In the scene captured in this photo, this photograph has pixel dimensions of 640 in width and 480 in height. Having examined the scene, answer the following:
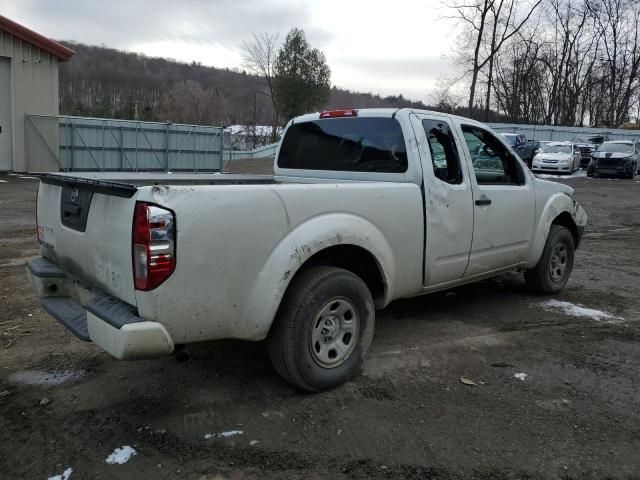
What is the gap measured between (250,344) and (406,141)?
78.7 inches

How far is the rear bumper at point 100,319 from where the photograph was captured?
111 inches

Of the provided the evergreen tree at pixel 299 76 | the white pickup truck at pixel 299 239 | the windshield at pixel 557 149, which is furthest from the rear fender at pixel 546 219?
the evergreen tree at pixel 299 76

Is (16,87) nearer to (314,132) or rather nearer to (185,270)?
(314,132)

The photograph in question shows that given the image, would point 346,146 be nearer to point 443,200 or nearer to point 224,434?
point 443,200

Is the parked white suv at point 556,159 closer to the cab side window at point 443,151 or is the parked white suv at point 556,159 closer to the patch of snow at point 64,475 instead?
the cab side window at point 443,151

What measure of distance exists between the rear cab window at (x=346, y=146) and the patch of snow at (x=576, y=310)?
8.26 feet

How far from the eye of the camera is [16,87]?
1917cm

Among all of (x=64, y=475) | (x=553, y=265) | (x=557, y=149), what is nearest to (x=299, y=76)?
(x=557, y=149)

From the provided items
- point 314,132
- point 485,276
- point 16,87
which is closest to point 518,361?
point 485,276

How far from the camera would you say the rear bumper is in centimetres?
282

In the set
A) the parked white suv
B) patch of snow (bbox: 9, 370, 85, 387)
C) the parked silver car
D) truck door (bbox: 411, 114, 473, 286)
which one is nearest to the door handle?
truck door (bbox: 411, 114, 473, 286)

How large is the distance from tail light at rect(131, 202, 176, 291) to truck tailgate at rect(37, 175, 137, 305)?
61mm

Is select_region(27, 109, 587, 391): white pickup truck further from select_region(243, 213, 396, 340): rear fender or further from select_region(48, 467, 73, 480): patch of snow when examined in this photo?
select_region(48, 467, 73, 480): patch of snow

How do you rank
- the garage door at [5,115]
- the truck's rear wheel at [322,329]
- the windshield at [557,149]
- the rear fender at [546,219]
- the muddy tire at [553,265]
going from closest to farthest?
the truck's rear wheel at [322,329], the rear fender at [546,219], the muddy tire at [553,265], the garage door at [5,115], the windshield at [557,149]
